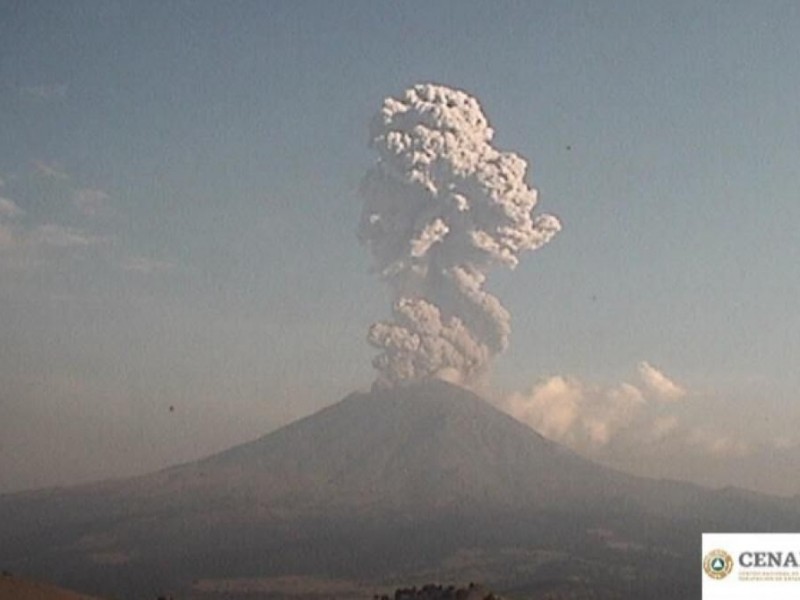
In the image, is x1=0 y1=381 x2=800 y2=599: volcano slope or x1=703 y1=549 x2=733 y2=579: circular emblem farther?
x1=0 y1=381 x2=800 y2=599: volcano slope

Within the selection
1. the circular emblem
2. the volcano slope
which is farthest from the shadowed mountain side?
the volcano slope

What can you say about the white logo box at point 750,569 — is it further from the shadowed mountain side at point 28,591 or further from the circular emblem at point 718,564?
the shadowed mountain side at point 28,591

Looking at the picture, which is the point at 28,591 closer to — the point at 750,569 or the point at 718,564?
the point at 718,564

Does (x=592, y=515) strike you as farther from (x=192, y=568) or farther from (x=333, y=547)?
(x=192, y=568)

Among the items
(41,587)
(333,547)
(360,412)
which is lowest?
(41,587)

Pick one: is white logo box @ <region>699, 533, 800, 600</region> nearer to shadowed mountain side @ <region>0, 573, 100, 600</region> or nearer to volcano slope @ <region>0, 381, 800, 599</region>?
A: shadowed mountain side @ <region>0, 573, 100, 600</region>

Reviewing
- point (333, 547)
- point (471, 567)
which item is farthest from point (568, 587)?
point (333, 547)

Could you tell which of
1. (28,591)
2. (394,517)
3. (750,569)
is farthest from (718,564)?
(394,517)
